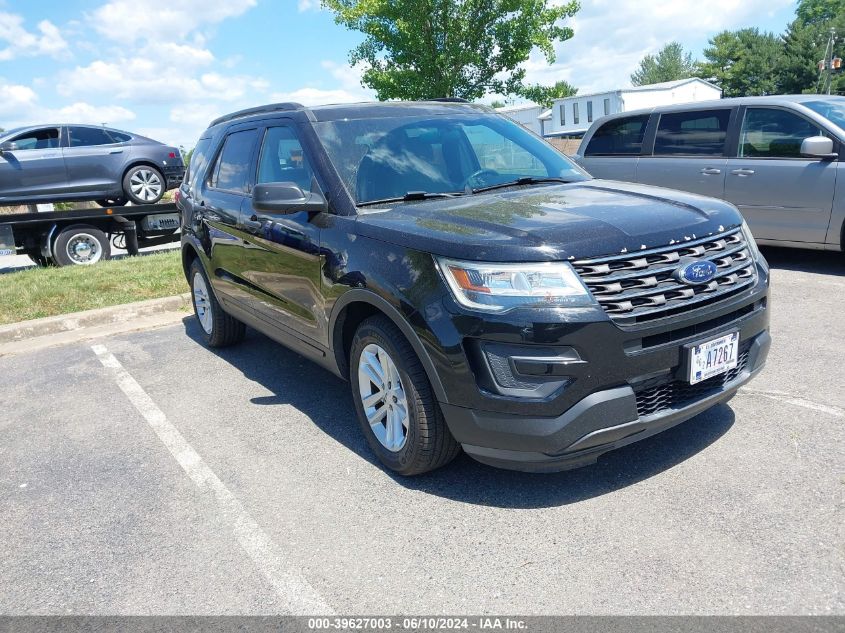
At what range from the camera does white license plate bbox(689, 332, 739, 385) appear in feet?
9.88

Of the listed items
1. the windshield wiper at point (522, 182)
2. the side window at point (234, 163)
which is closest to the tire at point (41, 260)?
the side window at point (234, 163)

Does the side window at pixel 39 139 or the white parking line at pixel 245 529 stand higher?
the side window at pixel 39 139

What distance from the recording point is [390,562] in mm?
2842

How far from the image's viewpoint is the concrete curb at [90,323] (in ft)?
22.8

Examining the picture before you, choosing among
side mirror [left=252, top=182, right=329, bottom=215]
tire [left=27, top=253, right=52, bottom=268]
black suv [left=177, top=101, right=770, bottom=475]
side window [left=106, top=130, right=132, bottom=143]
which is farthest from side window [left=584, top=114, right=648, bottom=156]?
tire [left=27, top=253, right=52, bottom=268]

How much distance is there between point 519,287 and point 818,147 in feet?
16.9

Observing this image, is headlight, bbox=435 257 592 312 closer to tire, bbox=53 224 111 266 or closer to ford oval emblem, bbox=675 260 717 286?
ford oval emblem, bbox=675 260 717 286

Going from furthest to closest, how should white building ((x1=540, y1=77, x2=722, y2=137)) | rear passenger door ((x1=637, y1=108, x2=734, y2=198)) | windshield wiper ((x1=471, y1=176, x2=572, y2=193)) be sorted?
white building ((x1=540, y1=77, x2=722, y2=137)) < rear passenger door ((x1=637, y1=108, x2=734, y2=198)) < windshield wiper ((x1=471, y1=176, x2=572, y2=193))

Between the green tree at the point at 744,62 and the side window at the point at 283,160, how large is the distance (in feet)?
226

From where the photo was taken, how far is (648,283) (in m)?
2.92

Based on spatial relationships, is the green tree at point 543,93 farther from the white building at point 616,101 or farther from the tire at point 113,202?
the white building at point 616,101

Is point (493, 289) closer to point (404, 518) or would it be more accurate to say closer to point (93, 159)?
point (404, 518)

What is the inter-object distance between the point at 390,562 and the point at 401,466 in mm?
642

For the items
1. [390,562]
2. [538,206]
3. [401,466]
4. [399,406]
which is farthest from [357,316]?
[390,562]
